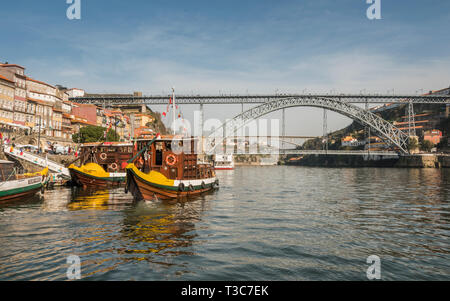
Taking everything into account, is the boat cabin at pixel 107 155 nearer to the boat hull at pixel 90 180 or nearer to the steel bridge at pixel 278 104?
the boat hull at pixel 90 180

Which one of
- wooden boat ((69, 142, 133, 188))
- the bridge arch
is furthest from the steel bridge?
wooden boat ((69, 142, 133, 188))

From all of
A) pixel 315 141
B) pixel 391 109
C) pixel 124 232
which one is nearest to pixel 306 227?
pixel 124 232

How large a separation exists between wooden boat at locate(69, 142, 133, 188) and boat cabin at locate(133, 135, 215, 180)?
25.5 ft

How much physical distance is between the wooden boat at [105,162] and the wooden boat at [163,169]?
8.08 m

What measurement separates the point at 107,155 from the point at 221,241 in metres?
21.7

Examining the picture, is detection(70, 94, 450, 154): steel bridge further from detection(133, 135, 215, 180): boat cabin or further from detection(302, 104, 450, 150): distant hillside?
detection(133, 135, 215, 180): boat cabin

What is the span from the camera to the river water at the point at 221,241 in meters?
7.32

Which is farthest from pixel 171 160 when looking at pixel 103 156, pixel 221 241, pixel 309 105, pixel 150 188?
pixel 309 105

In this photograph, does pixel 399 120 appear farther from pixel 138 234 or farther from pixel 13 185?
pixel 138 234

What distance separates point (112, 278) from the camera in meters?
6.84

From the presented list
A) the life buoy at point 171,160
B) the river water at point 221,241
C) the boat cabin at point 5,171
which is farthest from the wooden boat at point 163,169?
the boat cabin at point 5,171

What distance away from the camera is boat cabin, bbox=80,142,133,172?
28.4 meters
